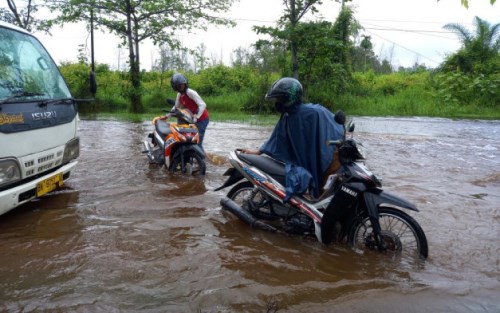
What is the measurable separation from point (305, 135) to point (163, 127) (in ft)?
12.9

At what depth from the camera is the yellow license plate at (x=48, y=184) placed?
4.31m

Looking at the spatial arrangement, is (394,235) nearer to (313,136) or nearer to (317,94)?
(313,136)

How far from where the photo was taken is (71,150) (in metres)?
4.97

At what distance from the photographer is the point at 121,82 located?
20688 mm

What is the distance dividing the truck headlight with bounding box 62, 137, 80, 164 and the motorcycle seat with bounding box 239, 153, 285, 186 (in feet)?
6.89

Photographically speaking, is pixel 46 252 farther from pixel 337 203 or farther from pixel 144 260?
pixel 337 203

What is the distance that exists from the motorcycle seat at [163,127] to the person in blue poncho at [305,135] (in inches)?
134

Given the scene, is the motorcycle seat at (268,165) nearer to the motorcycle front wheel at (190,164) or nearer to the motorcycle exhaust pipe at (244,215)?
the motorcycle exhaust pipe at (244,215)

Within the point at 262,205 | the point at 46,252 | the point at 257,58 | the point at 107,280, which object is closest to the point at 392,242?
the point at 262,205

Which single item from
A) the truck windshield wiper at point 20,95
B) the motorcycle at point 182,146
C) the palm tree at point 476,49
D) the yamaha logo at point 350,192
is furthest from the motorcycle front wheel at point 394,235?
the palm tree at point 476,49

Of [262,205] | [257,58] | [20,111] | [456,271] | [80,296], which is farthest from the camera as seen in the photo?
[257,58]

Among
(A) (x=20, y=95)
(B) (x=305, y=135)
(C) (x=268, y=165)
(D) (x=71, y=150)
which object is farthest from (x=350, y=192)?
(A) (x=20, y=95)

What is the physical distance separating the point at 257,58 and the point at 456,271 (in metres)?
28.1

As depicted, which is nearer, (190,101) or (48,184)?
(48,184)
